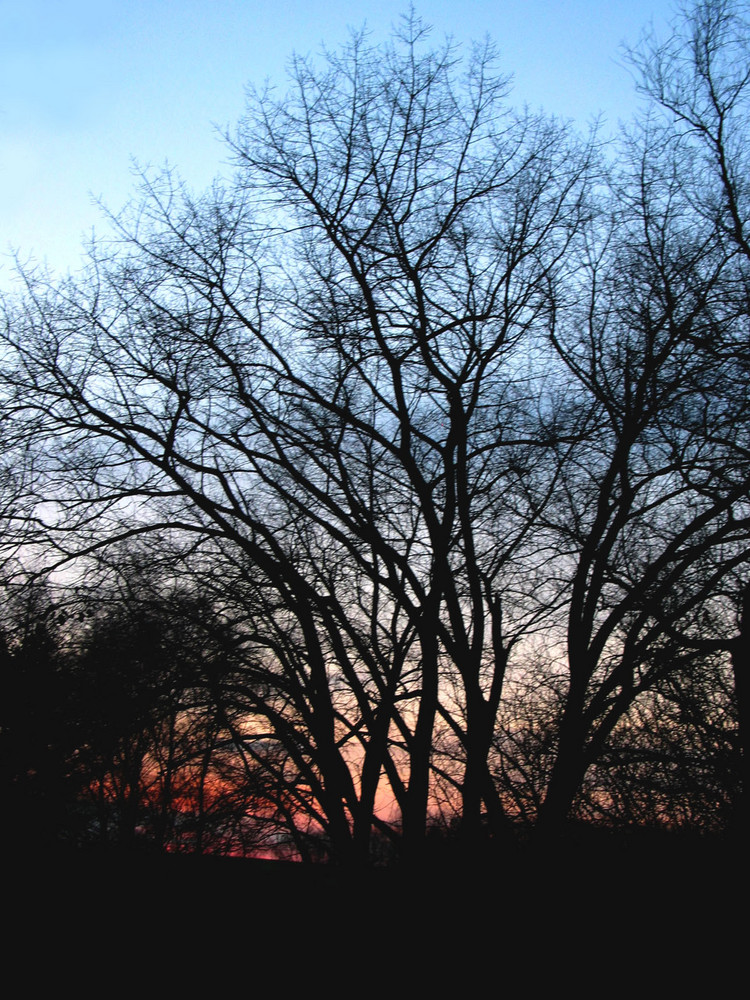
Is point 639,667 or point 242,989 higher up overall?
point 639,667

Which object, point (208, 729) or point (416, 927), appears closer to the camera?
point (416, 927)

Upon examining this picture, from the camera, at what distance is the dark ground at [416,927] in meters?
10.4

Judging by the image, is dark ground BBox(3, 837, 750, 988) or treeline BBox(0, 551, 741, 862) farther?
treeline BBox(0, 551, 741, 862)

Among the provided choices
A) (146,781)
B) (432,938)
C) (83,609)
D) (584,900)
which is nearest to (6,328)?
(83,609)

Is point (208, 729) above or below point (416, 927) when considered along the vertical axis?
above

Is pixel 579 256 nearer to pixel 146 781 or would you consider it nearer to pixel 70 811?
pixel 70 811

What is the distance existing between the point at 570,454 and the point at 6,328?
936 centimetres

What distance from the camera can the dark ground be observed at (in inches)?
409

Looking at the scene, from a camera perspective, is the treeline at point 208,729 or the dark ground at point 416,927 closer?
the dark ground at point 416,927

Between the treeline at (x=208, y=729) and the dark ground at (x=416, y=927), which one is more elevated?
the treeline at (x=208, y=729)

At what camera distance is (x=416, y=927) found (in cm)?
1103

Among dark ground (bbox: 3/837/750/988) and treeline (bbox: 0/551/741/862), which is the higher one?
treeline (bbox: 0/551/741/862)

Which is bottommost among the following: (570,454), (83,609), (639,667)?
(639,667)

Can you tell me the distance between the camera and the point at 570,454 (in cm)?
1316
